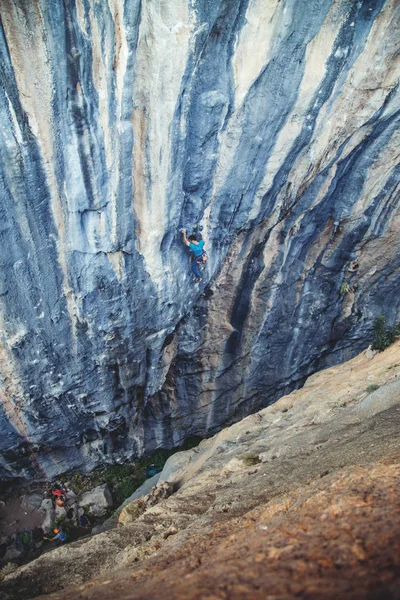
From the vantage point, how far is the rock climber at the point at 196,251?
1070 cm

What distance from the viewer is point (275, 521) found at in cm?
483

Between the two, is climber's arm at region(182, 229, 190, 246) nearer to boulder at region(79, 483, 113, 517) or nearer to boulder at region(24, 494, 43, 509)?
boulder at region(79, 483, 113, 517)

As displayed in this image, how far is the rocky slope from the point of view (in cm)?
354

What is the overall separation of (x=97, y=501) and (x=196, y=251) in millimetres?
9229

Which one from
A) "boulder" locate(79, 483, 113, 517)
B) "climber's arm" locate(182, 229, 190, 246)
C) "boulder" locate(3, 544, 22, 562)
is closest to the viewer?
"climber's arm" locate(182, 229, 190, 246)

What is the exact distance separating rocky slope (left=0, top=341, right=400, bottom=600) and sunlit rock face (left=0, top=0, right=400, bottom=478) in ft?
11.8

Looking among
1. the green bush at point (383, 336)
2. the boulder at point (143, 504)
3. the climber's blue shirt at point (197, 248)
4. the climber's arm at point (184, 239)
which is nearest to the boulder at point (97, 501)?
the boulder at point (143, 504)

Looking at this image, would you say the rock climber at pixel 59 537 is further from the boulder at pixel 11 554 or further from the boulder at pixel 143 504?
the boulder at pixel 143 504

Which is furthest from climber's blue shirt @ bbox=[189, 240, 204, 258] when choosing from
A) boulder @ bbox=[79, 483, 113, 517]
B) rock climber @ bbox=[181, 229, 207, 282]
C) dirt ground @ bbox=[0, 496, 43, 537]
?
dirt ground @ bbox=[0, 496, 43, 537]

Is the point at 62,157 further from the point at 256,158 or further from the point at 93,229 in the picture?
the point at 256,158

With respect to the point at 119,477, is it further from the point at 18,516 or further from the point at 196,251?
the point at 196,251

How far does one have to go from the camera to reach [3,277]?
8.98m

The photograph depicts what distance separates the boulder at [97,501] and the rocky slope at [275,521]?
3.81 m

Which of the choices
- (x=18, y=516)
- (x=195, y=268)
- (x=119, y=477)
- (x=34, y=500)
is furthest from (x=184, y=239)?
(x=18, y=516)
